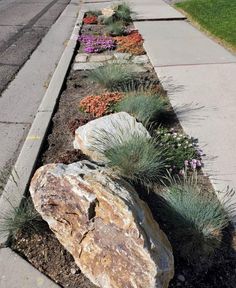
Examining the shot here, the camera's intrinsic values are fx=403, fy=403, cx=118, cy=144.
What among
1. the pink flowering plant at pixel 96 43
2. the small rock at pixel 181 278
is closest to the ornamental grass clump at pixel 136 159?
the small rock at pixel 181 278

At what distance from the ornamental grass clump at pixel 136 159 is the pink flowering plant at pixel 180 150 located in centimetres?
17

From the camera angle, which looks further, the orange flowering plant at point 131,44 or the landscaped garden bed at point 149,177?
the orange flowering plant at point 131,44

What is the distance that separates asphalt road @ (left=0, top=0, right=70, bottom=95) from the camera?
25.9 feet

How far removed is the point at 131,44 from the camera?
27.9 ft

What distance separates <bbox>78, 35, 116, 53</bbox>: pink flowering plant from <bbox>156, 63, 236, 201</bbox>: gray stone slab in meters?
1.80

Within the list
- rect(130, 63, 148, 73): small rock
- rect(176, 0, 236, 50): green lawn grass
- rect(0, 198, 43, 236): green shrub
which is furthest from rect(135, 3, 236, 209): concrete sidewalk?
rect(0, 198, 43, 236): green shrub

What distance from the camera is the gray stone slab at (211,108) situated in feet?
13.4

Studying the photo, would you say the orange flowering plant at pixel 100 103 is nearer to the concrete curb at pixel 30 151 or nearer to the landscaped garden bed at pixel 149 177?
the landscaped garden bed at pixel 149 177

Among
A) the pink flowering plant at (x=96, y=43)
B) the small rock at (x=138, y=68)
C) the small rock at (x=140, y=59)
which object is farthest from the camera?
the pink flowering plant at (x=96, y=43)

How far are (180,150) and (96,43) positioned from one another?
5171 millimetres

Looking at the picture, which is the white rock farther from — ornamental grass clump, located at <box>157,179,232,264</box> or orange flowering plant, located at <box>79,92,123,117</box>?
ornamental grass clump, located at <box>157,179,232,264</box>

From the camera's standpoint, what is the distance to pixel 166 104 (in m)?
5.41

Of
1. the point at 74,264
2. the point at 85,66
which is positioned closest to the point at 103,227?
the point at 74,264

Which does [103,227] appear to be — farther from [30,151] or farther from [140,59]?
[140,59]
